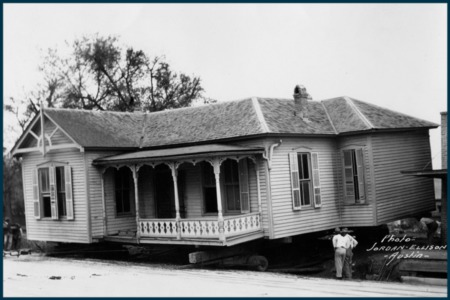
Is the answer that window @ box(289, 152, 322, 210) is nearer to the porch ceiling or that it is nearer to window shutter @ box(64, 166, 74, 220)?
the porch ceiling

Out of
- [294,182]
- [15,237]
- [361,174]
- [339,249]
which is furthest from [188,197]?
[15,237]

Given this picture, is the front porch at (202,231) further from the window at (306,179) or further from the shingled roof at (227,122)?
the shingled roof at (227,122)

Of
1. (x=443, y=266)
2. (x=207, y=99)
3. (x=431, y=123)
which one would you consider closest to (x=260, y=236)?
(x=443, y=266)

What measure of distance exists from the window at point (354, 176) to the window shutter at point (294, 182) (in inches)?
96.3

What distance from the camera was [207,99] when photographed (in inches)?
1906

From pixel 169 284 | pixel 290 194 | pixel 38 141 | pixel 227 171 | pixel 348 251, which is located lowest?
pixel 169 284

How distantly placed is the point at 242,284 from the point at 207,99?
33.3m

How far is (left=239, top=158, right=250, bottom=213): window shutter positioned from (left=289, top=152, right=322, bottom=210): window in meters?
1.77

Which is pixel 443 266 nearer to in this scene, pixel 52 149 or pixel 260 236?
pixel 260 236

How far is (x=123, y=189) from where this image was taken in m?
24.3

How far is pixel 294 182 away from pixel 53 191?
30.8 feet

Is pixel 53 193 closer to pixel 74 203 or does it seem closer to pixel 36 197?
pixel 74 203

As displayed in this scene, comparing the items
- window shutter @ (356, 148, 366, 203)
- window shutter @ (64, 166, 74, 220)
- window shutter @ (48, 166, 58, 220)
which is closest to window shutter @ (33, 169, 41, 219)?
window shutter @ (48, 166, 58, 220)

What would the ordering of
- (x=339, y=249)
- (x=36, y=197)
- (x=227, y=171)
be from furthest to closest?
(x=36, y=197)
(x=227, y=171)
(x=339, y=249)
